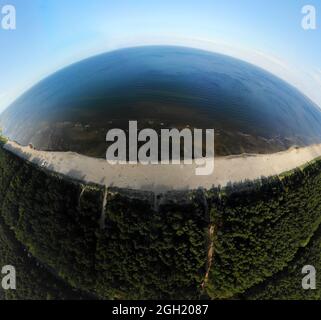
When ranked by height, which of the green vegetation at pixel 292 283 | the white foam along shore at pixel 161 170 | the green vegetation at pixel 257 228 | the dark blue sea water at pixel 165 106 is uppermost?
the dark blue sea water at pixel 165 106

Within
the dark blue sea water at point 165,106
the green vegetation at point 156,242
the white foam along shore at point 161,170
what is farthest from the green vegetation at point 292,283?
the dark blue sea water at point 165,106

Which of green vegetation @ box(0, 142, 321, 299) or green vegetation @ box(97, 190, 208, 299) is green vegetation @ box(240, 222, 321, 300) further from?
green vegetation @ box(97, 190, 208, 299)

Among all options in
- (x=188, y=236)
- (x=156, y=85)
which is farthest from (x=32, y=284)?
(x=156, y=85)

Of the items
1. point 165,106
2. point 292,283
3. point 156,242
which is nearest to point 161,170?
point 156,242

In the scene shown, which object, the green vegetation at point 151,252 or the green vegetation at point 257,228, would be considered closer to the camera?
the green vegetation at point 151,252

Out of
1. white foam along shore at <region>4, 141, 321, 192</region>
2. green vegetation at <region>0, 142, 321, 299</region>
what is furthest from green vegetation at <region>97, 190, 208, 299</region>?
white foam along shore at <region>4, 141, 321, 192</region>

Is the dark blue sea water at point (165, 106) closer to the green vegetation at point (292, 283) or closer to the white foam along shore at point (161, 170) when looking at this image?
the white foam along shore at point (161, 170)
